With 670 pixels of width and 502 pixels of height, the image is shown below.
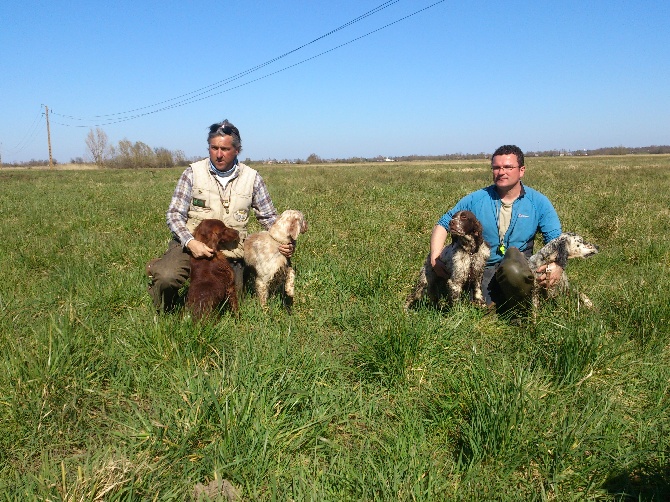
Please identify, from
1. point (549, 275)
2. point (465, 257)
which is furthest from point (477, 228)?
point (549, 275)

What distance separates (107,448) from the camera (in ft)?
8.27

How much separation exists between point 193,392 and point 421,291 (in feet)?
9.71

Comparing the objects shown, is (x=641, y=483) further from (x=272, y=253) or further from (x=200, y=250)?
(x=200, y=250)

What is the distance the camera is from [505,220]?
4.81 m

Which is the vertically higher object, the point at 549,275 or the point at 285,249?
the point at 285,249

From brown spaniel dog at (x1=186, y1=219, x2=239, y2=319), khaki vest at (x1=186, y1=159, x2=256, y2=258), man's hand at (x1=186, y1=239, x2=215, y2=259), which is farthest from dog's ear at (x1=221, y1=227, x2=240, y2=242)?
khaki vest at (x1=186, y1=159, x2=256, y2=258)

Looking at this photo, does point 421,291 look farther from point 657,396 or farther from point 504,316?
point 657,396

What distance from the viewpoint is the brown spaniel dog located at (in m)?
4.06

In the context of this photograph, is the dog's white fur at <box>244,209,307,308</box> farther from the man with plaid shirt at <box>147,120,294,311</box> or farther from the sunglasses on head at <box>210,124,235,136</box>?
the sunglasses on head at <box>210,124,235,136</box>

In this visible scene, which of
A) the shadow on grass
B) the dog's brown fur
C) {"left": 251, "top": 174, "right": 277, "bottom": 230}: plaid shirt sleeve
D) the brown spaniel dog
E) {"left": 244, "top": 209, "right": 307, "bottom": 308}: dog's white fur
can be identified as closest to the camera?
the shadow on grass

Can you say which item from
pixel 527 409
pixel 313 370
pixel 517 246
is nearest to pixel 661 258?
pixel 517 246

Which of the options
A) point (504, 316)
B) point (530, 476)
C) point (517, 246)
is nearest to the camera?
point (530, 476)

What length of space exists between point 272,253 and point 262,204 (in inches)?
28.8

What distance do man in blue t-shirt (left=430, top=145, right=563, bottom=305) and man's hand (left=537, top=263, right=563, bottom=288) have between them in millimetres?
10
